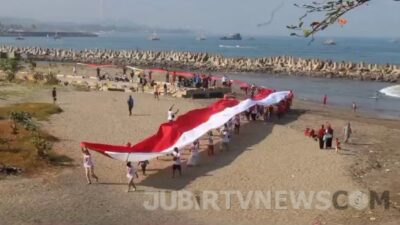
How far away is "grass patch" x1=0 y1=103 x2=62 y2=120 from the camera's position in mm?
27419

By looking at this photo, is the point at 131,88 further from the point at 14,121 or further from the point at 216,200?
the point at 216,200

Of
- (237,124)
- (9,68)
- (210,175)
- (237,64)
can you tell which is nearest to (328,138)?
(237,124)

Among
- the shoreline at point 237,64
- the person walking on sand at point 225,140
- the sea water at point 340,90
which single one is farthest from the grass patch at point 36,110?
the shoreline at point 237,64

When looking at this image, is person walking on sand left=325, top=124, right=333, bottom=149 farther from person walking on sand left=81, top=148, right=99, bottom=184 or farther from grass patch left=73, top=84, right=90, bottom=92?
grass patch left=73, top=84, right=90, bottom=92

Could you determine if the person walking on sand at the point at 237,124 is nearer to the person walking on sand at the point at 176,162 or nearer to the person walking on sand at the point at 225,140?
the person walking on sand at the point at 225,140

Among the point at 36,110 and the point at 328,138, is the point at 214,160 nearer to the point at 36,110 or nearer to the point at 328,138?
the point at 328,138

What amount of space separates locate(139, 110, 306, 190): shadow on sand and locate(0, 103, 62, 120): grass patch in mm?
8847

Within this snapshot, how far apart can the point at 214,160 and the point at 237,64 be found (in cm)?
5774

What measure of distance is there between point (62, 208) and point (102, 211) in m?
1.04

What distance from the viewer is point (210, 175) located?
18.7 metres

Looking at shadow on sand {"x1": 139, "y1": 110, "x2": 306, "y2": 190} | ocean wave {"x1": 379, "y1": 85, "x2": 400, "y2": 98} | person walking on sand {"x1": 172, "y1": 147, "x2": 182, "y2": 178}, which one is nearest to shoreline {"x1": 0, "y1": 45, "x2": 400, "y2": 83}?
ocean wave {"x1": 379, "y1": 85, "x2": 400, "y2": 98}

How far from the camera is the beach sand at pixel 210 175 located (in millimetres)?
14641

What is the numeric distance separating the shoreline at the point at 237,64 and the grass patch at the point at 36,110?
3759 cm

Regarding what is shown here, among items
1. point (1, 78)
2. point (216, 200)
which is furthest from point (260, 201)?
point (1, 78)
